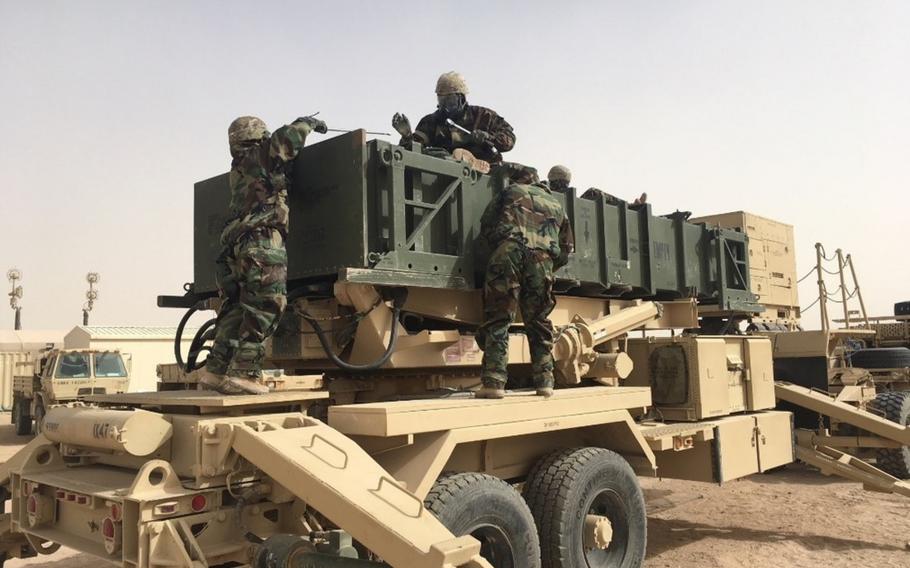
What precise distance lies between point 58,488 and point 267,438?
4.49 feet

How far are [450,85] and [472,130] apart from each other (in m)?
0.39

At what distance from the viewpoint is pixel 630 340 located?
6852 millimetres

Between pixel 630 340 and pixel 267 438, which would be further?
pixel 630 340

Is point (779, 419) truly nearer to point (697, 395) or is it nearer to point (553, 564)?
point (697, 395)

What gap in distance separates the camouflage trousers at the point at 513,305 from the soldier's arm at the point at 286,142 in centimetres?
142

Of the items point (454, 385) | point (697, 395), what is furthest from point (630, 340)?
point (454, 385)

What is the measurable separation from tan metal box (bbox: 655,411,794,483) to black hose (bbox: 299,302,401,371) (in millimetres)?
2862

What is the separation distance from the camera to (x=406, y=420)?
3.77 m

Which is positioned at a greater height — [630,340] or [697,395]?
[630,340]

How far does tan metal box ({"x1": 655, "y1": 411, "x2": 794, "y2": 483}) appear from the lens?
6.16m

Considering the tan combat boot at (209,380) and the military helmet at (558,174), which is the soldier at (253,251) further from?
the military helmet at (558,174)

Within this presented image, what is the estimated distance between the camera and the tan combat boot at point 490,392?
468 cm

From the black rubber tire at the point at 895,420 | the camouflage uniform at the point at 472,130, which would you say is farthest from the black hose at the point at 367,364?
the black rubber tire at the point at 895,420

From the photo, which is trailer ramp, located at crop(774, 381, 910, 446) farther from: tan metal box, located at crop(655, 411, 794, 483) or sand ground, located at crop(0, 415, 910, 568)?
tan metal box, located at crop(655, 411, 794, 483)
